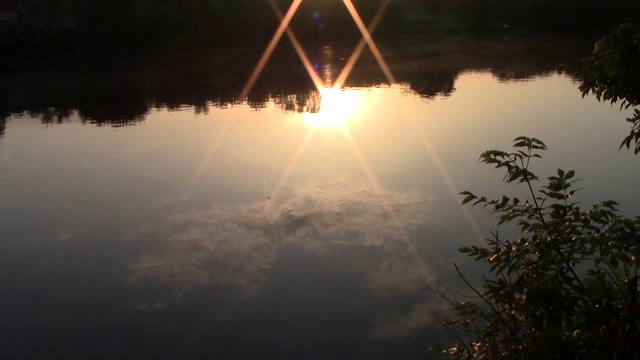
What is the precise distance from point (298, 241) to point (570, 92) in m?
7.89

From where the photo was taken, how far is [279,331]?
169 inches

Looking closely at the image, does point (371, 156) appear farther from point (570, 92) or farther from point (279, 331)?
point (570, 92)

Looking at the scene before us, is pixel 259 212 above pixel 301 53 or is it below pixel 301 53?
below

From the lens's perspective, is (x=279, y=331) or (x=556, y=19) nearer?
(x=279, y=331)

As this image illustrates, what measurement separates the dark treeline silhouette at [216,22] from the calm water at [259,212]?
6.18 m

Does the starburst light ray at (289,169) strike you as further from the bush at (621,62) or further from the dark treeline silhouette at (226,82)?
the bush at (621,62)

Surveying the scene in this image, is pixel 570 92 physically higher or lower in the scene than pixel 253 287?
higher

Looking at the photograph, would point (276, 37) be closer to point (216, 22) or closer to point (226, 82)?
point (216, 22)

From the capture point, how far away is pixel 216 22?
70.6 ft

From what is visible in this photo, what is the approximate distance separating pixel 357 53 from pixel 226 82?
6.20 m

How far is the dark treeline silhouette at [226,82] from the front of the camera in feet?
39.2

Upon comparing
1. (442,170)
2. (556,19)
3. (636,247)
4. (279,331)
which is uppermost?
(556,19)

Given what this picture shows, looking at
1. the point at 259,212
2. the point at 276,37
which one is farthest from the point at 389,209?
the point at 276,37

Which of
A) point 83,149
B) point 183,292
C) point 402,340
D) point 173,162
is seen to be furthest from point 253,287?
point 83,149
